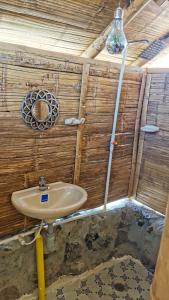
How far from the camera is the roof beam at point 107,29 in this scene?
5.18 feet

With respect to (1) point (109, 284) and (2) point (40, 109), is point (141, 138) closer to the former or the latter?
(2) point (40, 109)

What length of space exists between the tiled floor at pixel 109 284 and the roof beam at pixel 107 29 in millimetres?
1940

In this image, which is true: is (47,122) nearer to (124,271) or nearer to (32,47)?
(32,47)

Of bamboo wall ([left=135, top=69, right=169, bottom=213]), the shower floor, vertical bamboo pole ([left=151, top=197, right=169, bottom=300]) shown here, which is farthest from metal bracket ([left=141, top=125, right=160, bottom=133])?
vertical bamboo pole ([left=151, top=197, right=169, bottom=300])

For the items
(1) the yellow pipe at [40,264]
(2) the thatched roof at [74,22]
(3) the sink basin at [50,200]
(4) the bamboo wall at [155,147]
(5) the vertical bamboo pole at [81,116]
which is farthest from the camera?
(4) the bamboo wall at [155,147]

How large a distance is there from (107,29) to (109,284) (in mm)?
2106

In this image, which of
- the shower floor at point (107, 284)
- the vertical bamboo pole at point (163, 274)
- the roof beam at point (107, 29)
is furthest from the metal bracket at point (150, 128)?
the vertical bamboo pole at point (163, 274)

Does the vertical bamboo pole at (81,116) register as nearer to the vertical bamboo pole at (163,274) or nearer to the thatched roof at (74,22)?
the thatched roof at (74,22)

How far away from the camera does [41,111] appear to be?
175cm

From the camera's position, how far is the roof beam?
1580 millimetres

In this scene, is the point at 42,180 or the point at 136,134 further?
the point at 136,134

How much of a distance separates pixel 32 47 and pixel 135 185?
1.70 meters

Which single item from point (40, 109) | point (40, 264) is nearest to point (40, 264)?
point (40, 264)

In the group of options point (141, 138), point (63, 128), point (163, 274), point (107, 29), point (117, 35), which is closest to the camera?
point (163, 274)
